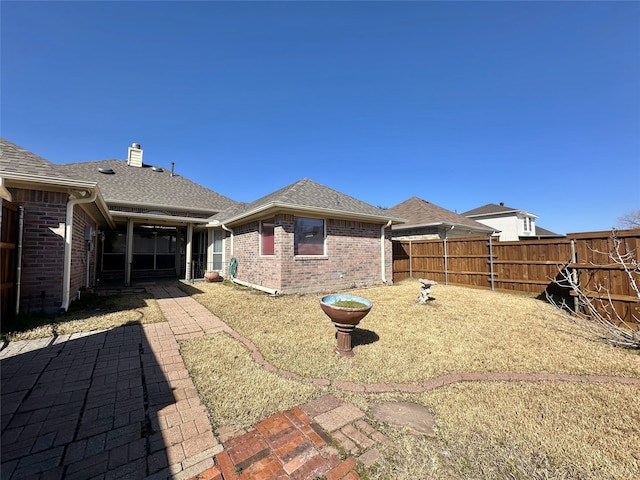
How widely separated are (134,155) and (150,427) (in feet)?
60.8

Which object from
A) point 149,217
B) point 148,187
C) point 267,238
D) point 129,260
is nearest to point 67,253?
point 267,238

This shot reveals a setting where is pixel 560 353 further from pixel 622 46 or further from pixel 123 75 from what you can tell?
pixel 123 75

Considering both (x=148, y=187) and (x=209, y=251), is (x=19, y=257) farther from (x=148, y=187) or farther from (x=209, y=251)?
(x=148, y=187)

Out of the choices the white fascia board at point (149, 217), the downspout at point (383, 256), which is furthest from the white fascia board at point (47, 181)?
the downspout at point (383, 256)

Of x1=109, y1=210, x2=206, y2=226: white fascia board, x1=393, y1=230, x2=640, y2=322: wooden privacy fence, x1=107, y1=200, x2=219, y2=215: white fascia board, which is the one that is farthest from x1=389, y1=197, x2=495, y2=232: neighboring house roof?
x1=107, y1=200, x2=219, y2=215: white fascia board

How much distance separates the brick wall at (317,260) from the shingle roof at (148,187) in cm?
473

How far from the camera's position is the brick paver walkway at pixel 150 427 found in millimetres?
1742

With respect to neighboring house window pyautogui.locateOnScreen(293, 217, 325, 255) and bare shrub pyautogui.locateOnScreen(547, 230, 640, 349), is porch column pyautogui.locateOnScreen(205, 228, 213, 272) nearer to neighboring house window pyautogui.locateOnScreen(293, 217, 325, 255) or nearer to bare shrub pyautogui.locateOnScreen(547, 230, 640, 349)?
neighboring house window pyautogui.locateOnScreen(293, 217, 325, 255)

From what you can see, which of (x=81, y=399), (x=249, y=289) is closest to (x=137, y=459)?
(x=81, y=399)

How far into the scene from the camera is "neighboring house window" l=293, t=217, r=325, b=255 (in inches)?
333

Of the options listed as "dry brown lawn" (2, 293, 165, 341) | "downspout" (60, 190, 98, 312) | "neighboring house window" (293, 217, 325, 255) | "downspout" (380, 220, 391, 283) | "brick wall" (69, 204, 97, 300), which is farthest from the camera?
"downspout" (380, 220, 391, 283)

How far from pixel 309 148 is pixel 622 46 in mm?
12050

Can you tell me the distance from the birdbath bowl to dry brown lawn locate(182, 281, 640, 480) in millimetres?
209

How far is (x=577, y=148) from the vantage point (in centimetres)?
1207
